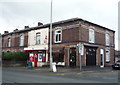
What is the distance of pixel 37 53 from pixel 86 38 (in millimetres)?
9424

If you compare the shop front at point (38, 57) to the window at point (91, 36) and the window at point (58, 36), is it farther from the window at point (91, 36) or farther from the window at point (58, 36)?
the window at point (91, 36)

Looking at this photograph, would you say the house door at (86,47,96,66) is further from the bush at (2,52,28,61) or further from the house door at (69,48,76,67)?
the bush at (2,52,28,61)

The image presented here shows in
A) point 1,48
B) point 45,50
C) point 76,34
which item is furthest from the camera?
point 1,48

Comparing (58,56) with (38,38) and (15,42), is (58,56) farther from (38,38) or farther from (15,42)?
(15,42)

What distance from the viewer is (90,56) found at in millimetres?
25516

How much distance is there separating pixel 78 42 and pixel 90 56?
11.8ft

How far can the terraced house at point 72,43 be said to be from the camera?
948 inches

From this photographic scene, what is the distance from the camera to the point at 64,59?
82.5 feet

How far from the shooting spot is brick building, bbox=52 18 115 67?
78.5 ft

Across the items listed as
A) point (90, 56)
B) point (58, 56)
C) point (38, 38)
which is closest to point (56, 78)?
point (58, 56)

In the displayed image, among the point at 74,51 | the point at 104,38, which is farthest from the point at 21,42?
the point at 104,38

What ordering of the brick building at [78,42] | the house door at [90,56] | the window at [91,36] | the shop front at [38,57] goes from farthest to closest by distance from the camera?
the shop front at [38,57]
the window at [91,36]
the house door at [90,56]
the brick building at [78,42]

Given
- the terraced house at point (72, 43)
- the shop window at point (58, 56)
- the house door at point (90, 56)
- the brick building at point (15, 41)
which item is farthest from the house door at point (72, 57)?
the brick building at point (15, 41)

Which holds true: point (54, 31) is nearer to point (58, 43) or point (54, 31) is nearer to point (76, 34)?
point (58, 43)
